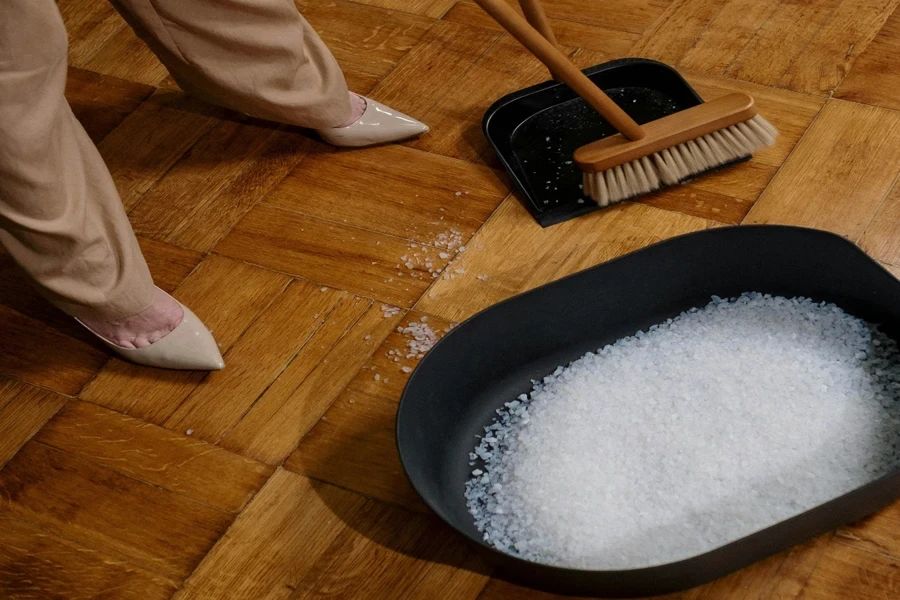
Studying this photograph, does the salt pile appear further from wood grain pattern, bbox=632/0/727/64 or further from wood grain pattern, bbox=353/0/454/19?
wood grain pattern, bbox=353/0/454/19

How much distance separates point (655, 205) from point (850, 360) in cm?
30

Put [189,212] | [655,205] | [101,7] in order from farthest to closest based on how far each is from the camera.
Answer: [101,7] → [189,212] → [655,205]

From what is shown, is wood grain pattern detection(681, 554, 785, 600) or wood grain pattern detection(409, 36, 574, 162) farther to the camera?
wood grain pattern detection(409, 36, 574, 162)

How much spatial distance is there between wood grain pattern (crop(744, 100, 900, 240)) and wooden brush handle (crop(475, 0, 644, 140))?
17 cm

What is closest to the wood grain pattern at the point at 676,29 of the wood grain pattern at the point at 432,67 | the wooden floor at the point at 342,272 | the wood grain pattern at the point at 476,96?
the wooden floor at the point at 342,272

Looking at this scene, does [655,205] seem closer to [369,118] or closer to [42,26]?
[369,118]

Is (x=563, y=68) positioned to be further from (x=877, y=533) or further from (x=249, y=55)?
(x=877, y=533)

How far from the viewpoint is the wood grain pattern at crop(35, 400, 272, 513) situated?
892 millimetres

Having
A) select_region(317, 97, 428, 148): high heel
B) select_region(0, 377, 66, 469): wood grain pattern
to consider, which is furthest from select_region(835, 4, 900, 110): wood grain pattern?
select_region(0, 377, 66, 469): wood grain pattern

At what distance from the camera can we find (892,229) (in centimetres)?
98

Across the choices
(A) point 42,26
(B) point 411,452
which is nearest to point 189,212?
(A) point 42,26

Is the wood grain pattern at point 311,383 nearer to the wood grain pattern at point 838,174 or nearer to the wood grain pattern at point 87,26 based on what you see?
the wood grain pattern at point 838,174

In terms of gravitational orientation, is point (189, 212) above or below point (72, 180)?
below

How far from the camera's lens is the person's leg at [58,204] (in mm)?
824
